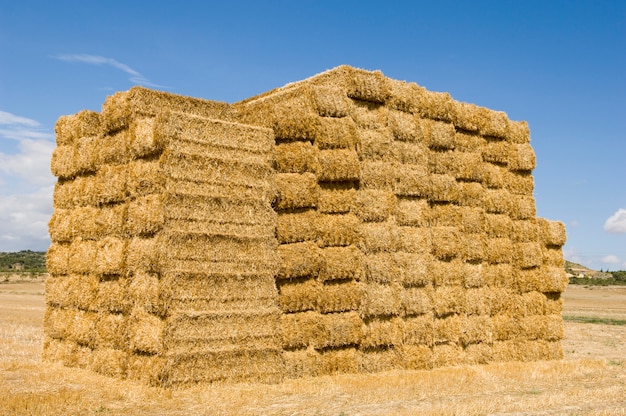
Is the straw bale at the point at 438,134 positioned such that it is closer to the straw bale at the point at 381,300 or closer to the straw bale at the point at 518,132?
the straw bale at the point at 518,132

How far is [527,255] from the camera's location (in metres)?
18.4

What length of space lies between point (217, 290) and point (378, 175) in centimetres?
442

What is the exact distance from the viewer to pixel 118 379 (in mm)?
12750

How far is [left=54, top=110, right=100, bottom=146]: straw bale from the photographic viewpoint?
15117 mm

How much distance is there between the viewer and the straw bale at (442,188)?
16328mm

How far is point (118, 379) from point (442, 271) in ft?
24.2

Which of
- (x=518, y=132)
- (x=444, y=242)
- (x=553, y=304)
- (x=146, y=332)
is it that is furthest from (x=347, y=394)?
(x=518, y=132)

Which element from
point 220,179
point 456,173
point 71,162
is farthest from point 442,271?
point 71,162

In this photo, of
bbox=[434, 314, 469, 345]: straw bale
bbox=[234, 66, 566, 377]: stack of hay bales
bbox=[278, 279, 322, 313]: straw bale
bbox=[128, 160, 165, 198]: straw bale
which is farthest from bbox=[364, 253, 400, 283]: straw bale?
bbox=[128, 160, 165, 198]: straw bale

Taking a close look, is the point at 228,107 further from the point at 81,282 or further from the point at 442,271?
the point at 442,271

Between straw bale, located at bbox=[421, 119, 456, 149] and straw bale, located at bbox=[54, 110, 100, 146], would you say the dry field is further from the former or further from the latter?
straw bale, located at bbox=[421, 119, 456, 149]

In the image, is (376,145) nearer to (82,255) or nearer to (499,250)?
(499,250)

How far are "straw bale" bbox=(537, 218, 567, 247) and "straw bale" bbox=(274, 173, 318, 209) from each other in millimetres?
7889

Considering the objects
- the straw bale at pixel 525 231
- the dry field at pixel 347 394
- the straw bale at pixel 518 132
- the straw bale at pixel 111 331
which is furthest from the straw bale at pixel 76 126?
the straw bale at pixel 525 231
